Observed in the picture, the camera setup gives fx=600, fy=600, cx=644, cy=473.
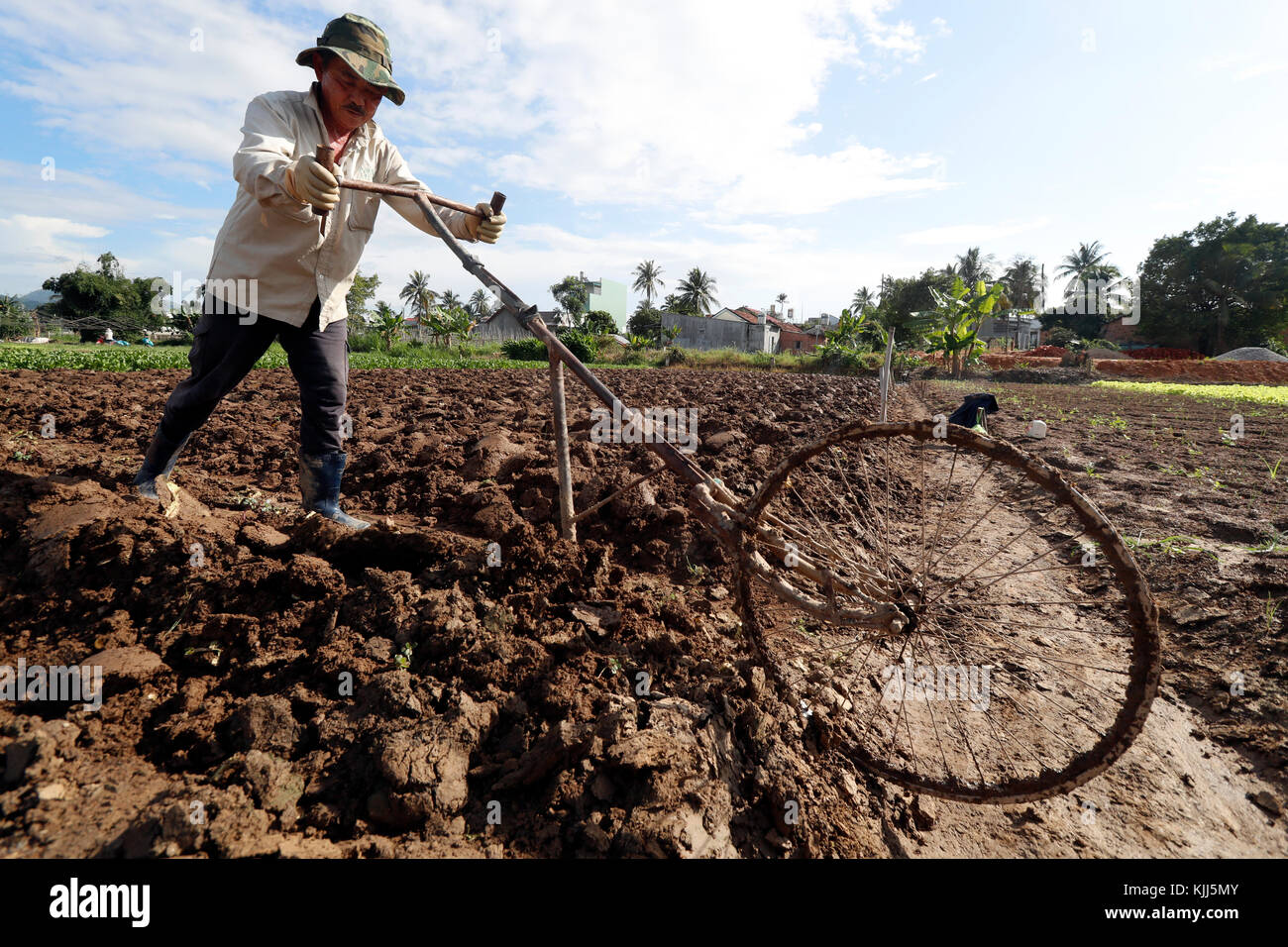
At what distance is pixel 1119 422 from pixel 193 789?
10.7 m

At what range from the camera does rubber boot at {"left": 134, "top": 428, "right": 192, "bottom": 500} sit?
262 centimetres

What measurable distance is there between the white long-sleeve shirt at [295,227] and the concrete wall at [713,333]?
42.3 m

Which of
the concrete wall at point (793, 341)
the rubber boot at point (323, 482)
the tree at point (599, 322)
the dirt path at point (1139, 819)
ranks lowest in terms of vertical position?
the dirt path at point (1139, 819)

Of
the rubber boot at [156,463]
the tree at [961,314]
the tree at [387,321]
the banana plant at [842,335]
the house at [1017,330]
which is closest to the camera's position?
the rubber boot at [156,463]

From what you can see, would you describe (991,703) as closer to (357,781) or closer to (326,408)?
(357,781)

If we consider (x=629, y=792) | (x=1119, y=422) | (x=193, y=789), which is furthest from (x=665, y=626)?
(x=1119, y=422)

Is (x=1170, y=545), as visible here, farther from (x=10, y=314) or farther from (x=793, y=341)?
(x=10, y=314)

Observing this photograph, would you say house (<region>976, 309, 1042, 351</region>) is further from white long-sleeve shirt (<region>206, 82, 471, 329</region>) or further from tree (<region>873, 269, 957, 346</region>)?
white long-sleeve shirt (<region>206, 82, 471, 329</region>)

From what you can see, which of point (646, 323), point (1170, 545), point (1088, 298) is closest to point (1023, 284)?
point (1088, 298)

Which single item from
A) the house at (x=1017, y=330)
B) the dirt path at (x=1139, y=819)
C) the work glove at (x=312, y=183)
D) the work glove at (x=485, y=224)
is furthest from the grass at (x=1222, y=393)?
the house at (x=1017, y=330)

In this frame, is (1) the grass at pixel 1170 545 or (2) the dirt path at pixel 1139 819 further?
(1) the grass at pixel 1170 545

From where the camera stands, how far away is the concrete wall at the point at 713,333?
44.1 metres

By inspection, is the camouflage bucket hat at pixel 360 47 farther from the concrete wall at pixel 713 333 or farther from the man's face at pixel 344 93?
the concrete wall at pixel 713 333

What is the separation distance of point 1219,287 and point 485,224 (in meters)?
50.3
